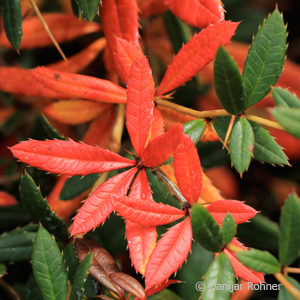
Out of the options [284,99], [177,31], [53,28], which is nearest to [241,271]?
[284,99]

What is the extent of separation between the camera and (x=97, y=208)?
613 mm

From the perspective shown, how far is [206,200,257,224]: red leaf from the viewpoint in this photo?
0.59 meters

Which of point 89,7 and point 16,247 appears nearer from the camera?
point 89,7

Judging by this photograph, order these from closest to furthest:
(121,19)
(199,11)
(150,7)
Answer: (199,11) → (121,19) → (150,7)

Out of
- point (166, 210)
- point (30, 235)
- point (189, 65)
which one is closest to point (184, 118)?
point (189, 65)

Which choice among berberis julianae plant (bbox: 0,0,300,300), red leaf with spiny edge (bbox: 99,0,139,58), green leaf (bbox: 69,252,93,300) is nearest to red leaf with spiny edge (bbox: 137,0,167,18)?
berberis julianae plant (bbox: 0,0,300,300)

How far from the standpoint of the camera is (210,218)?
55 centimetres

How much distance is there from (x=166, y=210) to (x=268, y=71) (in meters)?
0.26

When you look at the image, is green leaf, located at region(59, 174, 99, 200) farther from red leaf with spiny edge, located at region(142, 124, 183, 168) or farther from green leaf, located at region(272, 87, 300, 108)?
green leaf, located at region(272, 87, 300, 108)

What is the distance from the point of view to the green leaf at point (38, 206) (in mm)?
719

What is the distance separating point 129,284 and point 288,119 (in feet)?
1.08

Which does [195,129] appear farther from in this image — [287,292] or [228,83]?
[287,292]

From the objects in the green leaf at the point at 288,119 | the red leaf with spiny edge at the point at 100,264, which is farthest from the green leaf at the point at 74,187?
the green leaf at the point at 288,119

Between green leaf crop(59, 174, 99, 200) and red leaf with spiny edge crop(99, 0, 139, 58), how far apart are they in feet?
0.87
